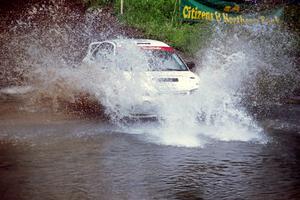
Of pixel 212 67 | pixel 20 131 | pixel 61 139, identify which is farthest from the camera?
pixel 212 67

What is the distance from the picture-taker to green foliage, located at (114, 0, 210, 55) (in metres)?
20.8

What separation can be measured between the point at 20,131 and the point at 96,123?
1.59 meters

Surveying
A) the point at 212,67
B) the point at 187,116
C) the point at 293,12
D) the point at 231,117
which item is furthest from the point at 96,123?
the point at 293,12

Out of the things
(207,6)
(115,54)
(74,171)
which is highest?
(207,6)

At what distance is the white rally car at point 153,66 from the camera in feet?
37.2

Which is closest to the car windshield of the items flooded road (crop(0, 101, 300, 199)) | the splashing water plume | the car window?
the splashing water plume

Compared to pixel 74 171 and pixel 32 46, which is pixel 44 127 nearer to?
pixel 74 171

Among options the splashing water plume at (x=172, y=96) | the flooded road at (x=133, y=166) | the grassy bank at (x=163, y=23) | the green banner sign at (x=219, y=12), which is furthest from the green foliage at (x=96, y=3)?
the flooded road at (x=133, y=166)

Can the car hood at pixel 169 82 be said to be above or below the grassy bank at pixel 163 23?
below

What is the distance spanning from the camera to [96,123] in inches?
432

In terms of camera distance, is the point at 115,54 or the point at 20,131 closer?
the point at 20,131

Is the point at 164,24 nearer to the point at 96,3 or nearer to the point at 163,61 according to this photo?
the point at 96,3

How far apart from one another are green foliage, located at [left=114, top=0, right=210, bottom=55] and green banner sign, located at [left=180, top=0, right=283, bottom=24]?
389 millimetres

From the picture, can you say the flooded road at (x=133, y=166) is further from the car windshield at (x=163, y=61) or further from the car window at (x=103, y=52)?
the car window at (x=103, y=52)
